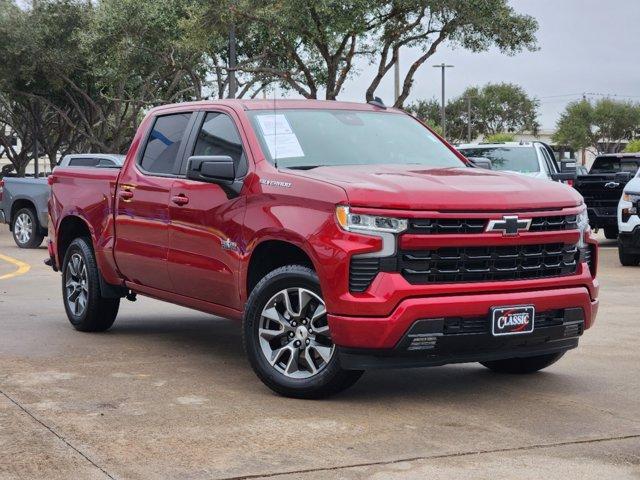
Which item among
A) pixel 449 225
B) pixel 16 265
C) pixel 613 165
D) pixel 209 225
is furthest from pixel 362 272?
pixel 613 165

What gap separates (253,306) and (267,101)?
1695 millimetres

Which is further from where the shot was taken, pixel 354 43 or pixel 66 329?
pixel 354 43

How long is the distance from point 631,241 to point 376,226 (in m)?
11.0

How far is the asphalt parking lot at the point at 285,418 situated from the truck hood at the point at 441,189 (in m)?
1.19

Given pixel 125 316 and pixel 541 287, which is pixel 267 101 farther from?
pixel 125 316

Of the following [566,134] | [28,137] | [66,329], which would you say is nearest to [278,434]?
[66,329]

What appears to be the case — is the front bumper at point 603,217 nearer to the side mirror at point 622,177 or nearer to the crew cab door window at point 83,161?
the side mirror at point 622,177

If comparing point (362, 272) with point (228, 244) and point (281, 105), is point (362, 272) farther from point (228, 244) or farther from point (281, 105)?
point (281, 105)

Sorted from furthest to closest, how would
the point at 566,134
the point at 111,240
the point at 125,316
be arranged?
the point at 566,134, the point at 125,316, the point at 111,240

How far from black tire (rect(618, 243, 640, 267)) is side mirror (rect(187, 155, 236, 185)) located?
35.0 feet

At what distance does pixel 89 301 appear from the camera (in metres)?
9.36

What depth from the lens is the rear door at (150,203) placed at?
8.16m

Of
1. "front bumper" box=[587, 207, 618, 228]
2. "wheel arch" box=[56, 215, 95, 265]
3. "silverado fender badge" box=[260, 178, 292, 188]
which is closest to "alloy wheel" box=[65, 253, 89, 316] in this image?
"wheel arch" box=[56, 215, 95, 265]

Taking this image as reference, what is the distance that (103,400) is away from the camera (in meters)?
6.69
